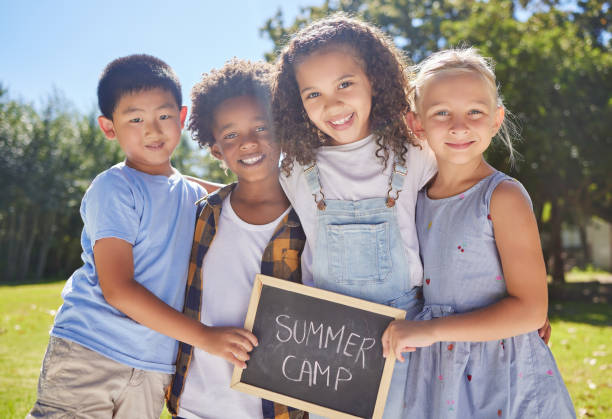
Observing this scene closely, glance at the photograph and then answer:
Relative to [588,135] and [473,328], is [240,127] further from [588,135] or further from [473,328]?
[588,135]

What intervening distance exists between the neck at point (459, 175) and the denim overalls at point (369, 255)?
0.19 m

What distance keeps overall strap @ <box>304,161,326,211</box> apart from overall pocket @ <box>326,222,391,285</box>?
139 mm

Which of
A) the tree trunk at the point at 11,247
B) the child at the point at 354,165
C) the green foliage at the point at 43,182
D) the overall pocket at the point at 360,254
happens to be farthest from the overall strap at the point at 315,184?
the tree trunk at the point at 11,247

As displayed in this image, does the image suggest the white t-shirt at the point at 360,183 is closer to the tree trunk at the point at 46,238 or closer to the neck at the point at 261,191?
the neck at the point at 261,191

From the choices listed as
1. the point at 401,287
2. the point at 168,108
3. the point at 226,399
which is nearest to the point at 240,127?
the point at 168,108

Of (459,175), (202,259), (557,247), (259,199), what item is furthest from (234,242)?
(557,247)

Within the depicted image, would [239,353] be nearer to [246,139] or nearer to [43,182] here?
[246,139]

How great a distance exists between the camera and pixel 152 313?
7.43 ft

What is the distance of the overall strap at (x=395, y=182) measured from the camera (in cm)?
229

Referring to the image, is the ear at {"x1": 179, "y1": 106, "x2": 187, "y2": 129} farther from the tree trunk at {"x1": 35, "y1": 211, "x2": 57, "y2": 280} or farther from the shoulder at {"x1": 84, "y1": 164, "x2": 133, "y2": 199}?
the tree trunk at {"x1": 35, "y1": 211, "x2": 57, "y2": 280}

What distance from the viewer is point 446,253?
2193mm

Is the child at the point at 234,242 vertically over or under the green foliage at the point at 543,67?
under

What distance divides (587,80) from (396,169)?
12042mm

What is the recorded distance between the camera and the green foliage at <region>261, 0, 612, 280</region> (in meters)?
11.1
